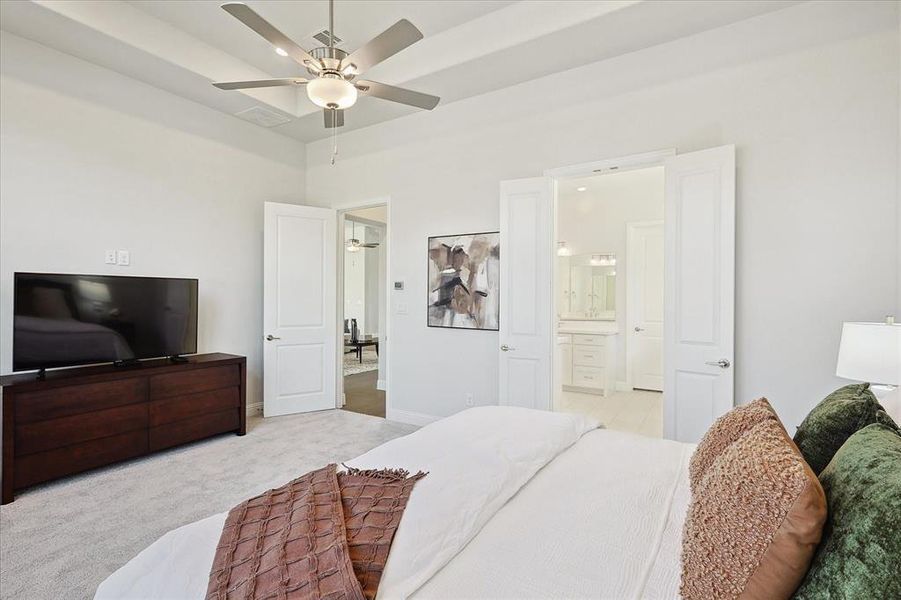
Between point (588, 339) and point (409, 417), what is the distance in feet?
9.05

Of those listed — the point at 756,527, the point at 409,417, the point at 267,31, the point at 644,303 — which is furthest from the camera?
the point at 644,303

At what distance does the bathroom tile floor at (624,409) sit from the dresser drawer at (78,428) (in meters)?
3.59

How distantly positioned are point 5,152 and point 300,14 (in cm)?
231

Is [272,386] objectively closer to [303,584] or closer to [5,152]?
[5,152]

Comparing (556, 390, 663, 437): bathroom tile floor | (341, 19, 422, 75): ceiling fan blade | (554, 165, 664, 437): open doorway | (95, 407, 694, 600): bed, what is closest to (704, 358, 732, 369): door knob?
(95, 407, 694, 600): bed

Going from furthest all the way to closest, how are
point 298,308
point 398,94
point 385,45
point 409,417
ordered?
1. point 298,308
2. point 409,417
3. point 398,94
4. point 385,45

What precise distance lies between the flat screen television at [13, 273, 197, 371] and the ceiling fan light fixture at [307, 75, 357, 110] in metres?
2.34

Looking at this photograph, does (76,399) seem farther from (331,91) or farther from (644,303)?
(644,303)

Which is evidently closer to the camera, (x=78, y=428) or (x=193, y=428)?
(x=78, y=428)

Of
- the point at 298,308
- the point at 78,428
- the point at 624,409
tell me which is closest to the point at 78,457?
the point at 78,428

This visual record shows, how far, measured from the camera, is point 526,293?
3621mm

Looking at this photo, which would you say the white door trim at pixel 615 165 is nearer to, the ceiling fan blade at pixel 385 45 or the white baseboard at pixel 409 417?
the ceiling fan blade at pixel 385 45

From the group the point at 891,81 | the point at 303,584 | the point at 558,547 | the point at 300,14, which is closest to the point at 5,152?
the point at 300,14

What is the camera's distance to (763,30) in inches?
111
